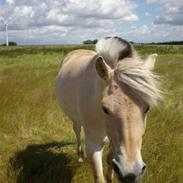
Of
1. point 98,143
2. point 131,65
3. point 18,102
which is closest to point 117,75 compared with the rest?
point 131,65

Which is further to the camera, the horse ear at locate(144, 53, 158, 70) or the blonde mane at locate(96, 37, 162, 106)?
the horse ear at locate(144, 53, 158, 70)

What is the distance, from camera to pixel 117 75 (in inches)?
116

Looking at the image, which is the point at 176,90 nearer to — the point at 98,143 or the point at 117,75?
the point at 98,143

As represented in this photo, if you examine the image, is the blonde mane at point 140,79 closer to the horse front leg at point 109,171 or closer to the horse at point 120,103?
the horse at point 120,103

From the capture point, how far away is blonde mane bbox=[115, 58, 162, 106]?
279 cm

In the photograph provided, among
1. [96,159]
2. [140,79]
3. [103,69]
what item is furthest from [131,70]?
[96,159]

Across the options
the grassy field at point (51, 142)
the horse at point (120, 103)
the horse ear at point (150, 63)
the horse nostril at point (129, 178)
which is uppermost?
the horse ear at point (150, 63)

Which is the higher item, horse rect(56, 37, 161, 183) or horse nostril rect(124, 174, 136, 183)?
horse rect(56, 37, 161, 183)

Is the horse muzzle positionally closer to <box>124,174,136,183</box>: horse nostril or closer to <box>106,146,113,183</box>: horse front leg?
<box>124,174,136,183</box>: horse nostril

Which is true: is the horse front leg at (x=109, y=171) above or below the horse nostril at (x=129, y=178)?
below

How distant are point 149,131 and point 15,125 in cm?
244

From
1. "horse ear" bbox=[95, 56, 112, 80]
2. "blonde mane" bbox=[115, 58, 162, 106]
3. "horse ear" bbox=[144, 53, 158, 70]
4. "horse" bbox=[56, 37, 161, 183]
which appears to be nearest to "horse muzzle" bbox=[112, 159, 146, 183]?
"horse" bbox=[56, 37, 161, 183]

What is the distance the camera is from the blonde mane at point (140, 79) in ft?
9.16

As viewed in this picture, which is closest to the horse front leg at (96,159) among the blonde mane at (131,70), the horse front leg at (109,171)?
the horse front leg at (109,171)
